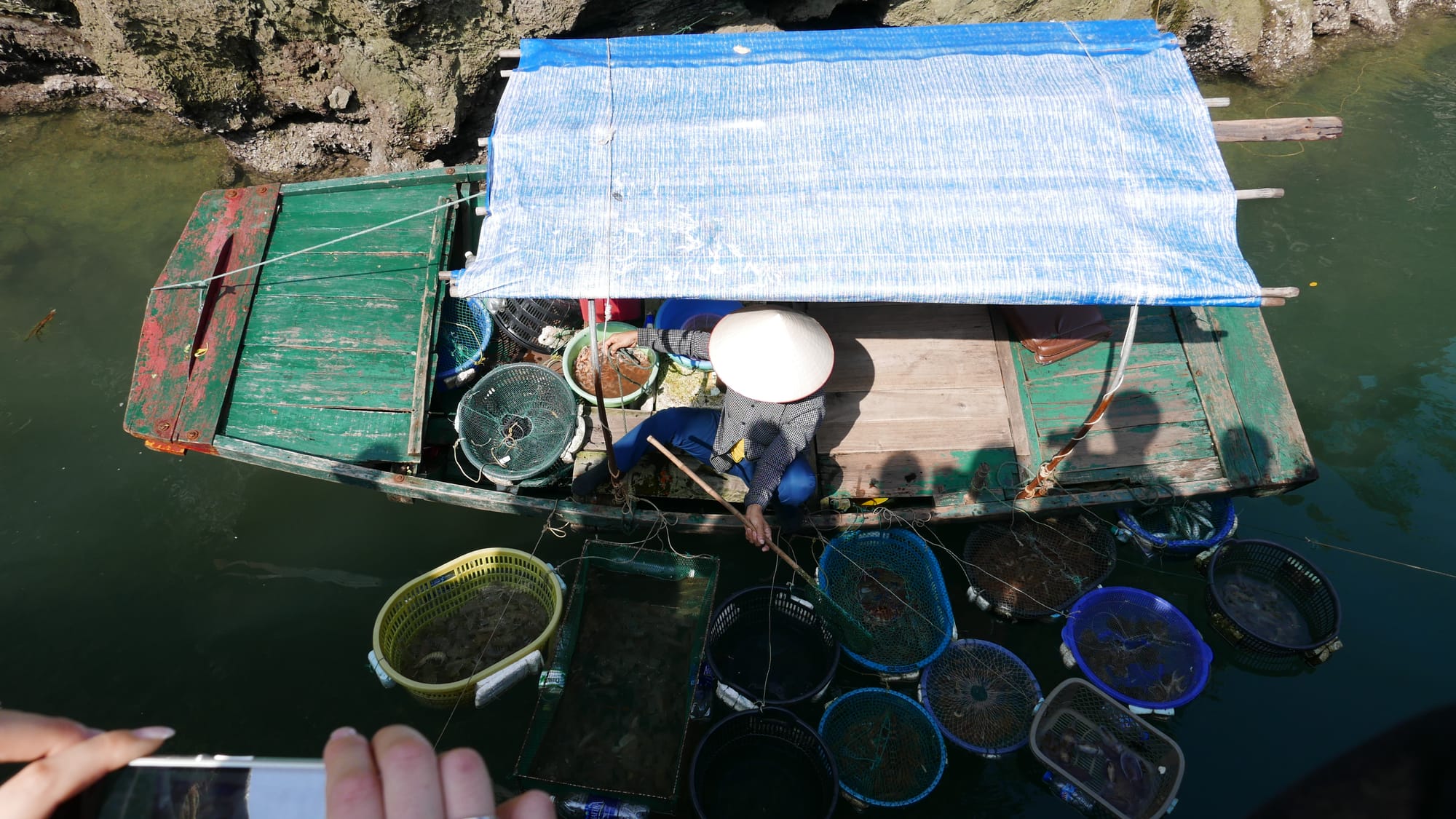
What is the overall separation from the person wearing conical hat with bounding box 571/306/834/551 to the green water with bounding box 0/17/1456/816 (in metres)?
1.21

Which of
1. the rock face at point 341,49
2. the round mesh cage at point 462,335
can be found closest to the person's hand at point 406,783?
the round mesh cage at point 462,335

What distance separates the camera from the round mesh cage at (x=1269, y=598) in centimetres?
531

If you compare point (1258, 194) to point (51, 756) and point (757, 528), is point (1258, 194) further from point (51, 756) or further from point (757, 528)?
point (51, 756)

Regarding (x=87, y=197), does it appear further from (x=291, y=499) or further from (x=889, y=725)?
(x=889, y=725)

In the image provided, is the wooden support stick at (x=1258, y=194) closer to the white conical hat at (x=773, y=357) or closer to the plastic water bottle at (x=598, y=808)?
the white conical hat at (x=773, y=357)

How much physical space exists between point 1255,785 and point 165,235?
38.9 ft

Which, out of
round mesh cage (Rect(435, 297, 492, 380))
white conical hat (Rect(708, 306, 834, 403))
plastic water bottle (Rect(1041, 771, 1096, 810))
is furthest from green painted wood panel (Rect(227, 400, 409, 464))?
plastic water bottle (Rect(1041, 771, 1096, 810))

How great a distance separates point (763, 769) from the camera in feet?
15.9

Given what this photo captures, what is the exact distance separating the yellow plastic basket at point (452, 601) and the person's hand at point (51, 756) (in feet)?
11.6

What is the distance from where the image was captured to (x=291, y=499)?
21.2 feet

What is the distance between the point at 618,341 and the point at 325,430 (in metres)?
2.35

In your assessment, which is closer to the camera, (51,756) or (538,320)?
(51,756)

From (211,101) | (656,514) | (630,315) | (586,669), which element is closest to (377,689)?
(586,669)

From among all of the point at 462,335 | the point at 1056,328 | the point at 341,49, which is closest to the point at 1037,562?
the point at 1056,328
